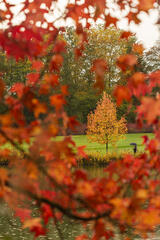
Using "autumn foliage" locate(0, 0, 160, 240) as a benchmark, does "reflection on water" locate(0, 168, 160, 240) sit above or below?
below

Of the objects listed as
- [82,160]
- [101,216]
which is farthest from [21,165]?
[82,160]

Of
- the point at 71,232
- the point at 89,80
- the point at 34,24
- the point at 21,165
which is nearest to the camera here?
the point at 21,165

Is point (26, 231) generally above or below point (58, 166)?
below

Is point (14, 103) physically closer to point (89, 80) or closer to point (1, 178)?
point (1, 178)

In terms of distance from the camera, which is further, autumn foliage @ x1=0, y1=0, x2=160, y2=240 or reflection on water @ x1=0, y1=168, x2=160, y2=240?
reflection on water @ x1=0, y1=168, x2=160, y2=240

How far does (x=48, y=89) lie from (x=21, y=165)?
369mm

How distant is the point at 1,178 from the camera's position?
5.65 feet

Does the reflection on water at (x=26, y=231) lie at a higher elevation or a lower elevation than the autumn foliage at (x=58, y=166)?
lower

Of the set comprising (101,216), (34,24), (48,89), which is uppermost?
(34,24)

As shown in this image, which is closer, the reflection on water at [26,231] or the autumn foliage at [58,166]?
the autumn foliage at [58,166]

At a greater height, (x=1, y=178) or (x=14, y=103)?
(x=14, y=103)

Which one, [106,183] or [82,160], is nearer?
[106,183]

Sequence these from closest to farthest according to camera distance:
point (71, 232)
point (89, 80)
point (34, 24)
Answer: point (34, 24) → point (71, 232) → point (89, 80)

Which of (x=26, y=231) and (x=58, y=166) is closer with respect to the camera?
(x=58, y=166)
